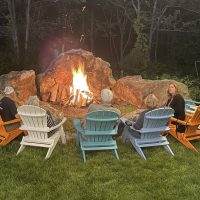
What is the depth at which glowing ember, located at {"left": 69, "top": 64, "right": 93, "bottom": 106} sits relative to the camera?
38.6ft

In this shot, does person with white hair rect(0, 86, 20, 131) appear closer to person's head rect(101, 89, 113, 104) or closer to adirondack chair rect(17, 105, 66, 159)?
adirondack chair rect(17, 105, 66, 159)

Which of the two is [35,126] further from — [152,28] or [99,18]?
[99,18]

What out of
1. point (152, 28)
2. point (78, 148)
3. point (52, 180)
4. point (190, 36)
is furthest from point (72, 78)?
point (190, 36)

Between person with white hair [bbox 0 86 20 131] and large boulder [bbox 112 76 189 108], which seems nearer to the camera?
person with white hair [bbox 0 86 20 131]

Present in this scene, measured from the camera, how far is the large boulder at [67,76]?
12259 millimetres

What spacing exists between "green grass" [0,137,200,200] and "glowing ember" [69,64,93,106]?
3673 millimetres

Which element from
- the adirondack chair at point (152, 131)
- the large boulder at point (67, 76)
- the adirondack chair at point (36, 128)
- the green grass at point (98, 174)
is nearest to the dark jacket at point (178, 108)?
the green grass at point (98, 174)

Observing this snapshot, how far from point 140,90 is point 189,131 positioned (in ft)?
13.8

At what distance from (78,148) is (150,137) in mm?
1425

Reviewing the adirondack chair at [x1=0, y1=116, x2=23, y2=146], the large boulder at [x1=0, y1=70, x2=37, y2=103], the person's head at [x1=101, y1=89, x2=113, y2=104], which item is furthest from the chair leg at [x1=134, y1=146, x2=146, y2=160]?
the large boulder at [x1=0, y1=70, x2=37, y2=103]

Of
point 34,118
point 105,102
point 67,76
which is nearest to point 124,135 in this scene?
point 105,102

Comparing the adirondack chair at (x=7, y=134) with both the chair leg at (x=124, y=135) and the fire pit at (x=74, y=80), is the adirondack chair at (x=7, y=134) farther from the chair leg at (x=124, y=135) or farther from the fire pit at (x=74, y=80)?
the fire pit at (x=74, y=80)

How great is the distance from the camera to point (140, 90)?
41.2 feet

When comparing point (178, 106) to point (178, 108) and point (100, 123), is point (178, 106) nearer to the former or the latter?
point (178, 108)
